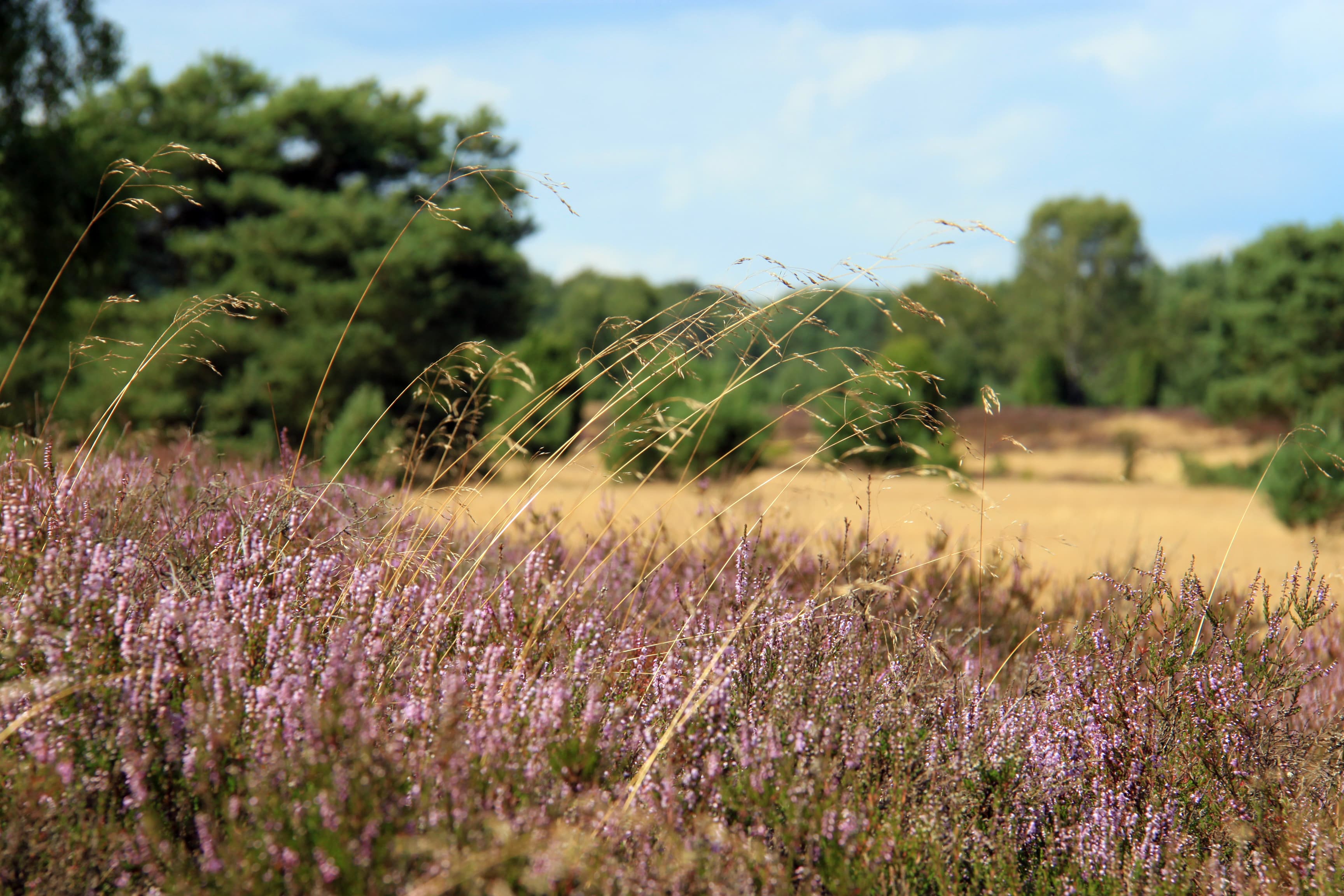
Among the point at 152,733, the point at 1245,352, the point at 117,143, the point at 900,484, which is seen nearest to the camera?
the point at 152,733

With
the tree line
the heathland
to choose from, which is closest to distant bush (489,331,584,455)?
the tree line

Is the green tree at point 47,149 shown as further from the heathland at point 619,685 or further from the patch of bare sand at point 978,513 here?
the heathland at point 619,685

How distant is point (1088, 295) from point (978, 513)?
139ft

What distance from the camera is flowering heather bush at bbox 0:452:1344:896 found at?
149 cm

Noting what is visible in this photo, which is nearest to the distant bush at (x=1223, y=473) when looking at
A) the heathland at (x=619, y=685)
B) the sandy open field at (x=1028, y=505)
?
the sandy open field at (x=1028, y=505)

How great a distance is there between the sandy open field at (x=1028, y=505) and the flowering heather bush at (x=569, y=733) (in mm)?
370

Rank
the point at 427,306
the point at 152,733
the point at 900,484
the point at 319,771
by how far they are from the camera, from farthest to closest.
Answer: the point at 427,306 < the point at 900,484 < the point at 152,733 < the point at 319,771

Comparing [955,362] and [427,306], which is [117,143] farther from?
[955,362]

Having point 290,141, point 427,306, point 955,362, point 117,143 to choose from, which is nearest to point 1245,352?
point 955,362

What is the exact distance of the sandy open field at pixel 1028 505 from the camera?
10.9 ft

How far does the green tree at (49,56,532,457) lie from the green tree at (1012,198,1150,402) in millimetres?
29804

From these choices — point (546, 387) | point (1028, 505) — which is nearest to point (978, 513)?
point (1028, 505)

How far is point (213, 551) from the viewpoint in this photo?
7.57 feet

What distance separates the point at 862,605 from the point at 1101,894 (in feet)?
2.80
